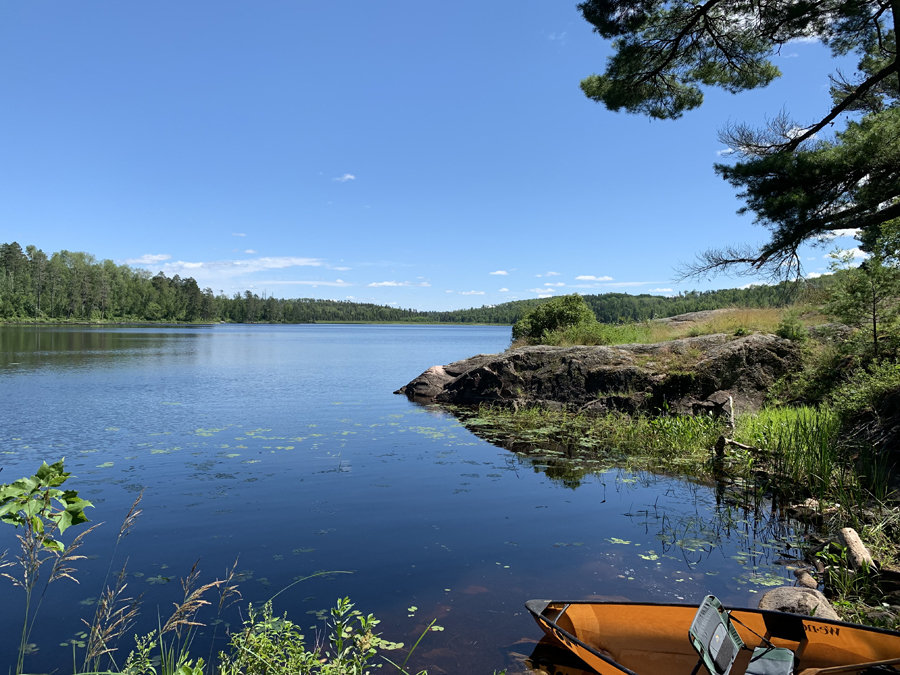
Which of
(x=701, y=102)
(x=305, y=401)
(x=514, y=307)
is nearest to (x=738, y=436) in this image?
(x=701, y=102)

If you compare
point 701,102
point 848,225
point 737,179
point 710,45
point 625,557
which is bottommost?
point 625,557

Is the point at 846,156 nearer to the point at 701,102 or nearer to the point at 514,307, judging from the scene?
the point at 701,102

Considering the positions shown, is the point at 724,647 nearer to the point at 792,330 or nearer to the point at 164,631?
the point at 164,631

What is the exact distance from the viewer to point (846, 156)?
340 inches

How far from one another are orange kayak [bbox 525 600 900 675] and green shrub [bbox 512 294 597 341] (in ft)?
61.3

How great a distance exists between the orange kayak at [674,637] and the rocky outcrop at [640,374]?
10501 millimetres

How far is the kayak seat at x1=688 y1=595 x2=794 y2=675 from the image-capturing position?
3.83m

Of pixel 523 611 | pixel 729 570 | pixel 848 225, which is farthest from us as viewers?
pixel 848 225

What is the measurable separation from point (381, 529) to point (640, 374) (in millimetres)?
10995

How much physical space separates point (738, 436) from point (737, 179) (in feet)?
17.7

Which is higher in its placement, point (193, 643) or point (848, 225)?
point (848, 225)

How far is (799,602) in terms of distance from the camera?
495 cm

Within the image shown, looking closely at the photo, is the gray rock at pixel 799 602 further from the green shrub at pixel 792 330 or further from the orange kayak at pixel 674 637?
the green shrub at pixel 792 330

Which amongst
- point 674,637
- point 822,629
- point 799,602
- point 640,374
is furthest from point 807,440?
point 640,374
